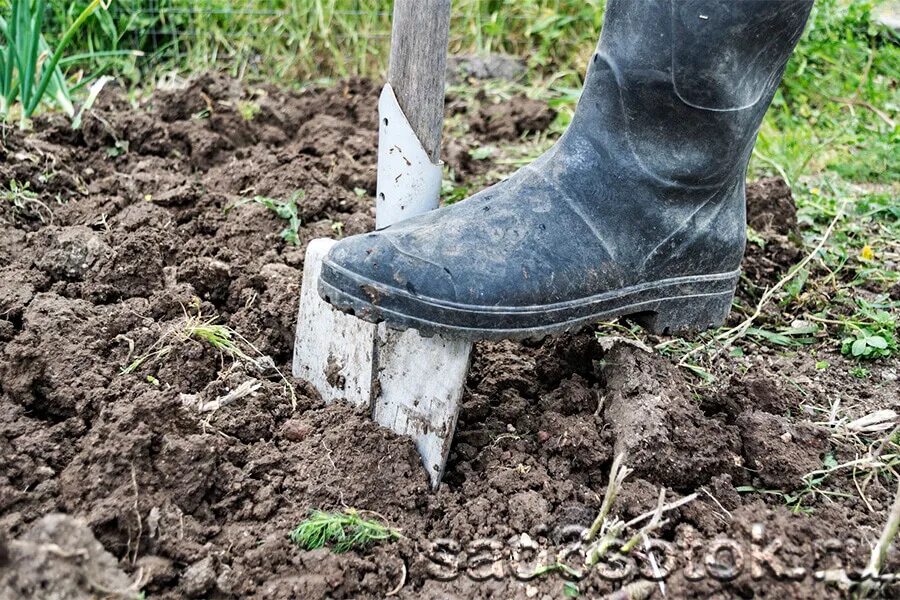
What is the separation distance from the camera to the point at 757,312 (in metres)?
2.21

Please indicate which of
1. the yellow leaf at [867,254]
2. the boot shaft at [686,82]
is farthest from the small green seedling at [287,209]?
the yellow leaf at [867,254]

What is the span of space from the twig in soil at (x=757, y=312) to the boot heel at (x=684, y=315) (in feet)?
0.36

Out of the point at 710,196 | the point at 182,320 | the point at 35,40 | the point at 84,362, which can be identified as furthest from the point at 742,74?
the point at 35,40

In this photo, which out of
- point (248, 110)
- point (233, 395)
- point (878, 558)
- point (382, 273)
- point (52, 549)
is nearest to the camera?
point (52, 549)

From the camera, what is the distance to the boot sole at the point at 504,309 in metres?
1.58

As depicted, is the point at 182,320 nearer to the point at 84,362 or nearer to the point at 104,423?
the point at 84,362

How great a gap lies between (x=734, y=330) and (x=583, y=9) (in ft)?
8.01

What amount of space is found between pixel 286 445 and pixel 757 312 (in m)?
1.19

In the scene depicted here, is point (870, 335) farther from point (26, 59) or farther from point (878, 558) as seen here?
point (26, 59)

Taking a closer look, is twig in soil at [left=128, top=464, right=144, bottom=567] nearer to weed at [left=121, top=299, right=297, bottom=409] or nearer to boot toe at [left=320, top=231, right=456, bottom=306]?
weed at [left=121, top=299, right=297, bottom=409]

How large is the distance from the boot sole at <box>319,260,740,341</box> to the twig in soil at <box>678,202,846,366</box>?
0.64 ft

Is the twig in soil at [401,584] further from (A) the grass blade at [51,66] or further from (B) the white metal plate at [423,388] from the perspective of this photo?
(A) the grass blade at [51,66]

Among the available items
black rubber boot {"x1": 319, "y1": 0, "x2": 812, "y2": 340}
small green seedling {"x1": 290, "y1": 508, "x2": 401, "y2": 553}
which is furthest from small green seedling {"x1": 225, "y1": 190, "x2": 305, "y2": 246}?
small green seedling {"x1": 290, "y1": 508, "x2": 401, "y2": 553}

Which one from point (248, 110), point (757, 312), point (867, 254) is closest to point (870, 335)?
point (757, 312)
